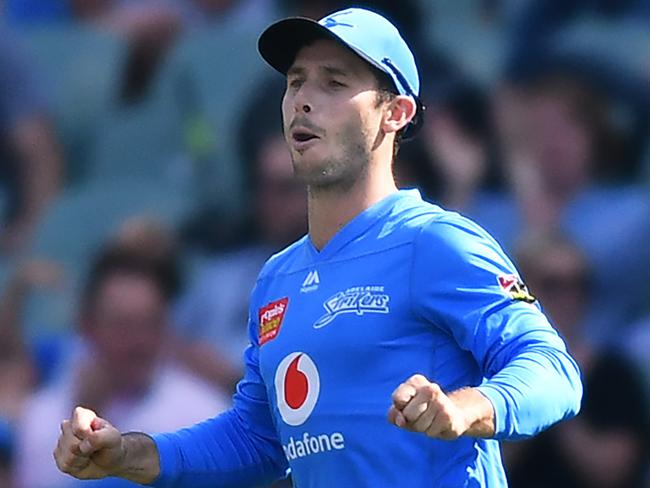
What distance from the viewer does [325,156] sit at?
3.78 meters

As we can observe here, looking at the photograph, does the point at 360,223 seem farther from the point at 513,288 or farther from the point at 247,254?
the point at 247,254

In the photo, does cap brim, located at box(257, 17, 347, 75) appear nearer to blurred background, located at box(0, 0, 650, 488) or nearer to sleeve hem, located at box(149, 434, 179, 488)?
sleeve hem, located at box(149, 434, 179, 488)

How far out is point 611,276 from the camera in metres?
7.45

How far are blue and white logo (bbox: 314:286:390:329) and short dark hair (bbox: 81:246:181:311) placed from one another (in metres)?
4.50

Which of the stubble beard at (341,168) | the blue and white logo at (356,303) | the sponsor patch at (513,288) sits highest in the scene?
the stubble beard at (341,168)

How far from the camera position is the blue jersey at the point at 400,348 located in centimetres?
343

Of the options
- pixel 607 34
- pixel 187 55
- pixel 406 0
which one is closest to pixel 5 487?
pixel 187 55

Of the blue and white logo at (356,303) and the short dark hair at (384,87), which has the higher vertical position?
the short dark hair at (384,87)

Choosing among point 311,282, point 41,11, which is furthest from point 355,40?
point 41,11

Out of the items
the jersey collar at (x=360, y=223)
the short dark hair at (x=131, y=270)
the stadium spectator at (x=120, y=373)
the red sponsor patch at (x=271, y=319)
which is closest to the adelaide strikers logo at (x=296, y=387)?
the red sponsor patch at (x=271, y=319)

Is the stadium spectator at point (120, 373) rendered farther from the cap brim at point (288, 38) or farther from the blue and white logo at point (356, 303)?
the blue and white logo at point (356, 303)

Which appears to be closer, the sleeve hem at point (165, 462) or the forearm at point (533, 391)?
the forearm at point (533, 391)

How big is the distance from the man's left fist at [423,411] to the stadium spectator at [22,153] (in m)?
5.97

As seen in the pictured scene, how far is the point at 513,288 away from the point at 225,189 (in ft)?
16.2
